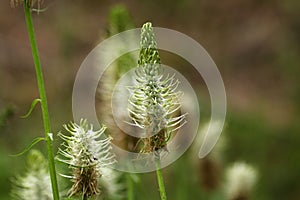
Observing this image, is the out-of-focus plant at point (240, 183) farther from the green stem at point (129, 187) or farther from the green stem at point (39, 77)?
the green stem at point (39, 77)

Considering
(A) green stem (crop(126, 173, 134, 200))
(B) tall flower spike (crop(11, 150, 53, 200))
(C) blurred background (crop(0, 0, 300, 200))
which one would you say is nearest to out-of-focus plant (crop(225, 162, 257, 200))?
(A) green stem (crop(126, 173, 134, 200))

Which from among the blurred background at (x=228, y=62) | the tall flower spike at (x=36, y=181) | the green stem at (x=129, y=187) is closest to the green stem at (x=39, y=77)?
the tall flower spike at (x=36, y=181)

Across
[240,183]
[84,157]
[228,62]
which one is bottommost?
[84,157]

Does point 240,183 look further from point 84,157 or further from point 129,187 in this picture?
point 84,157

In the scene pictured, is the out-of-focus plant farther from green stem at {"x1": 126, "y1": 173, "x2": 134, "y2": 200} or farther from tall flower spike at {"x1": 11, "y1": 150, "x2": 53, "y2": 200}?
tall flower spike at {"x1": 11, "y1": 150, "x2": 53, "y2": 200}

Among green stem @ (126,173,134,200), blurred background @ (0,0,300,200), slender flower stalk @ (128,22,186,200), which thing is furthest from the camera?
blurred background @ (0,0,300,200)

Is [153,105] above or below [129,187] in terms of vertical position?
below

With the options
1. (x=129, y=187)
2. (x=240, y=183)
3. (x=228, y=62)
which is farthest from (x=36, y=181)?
(x=228, y=62)

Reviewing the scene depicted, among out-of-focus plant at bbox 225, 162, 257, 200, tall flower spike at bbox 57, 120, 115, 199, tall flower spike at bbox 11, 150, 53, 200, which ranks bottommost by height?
tall flower spike at bbox 57, 120, 115, 199
